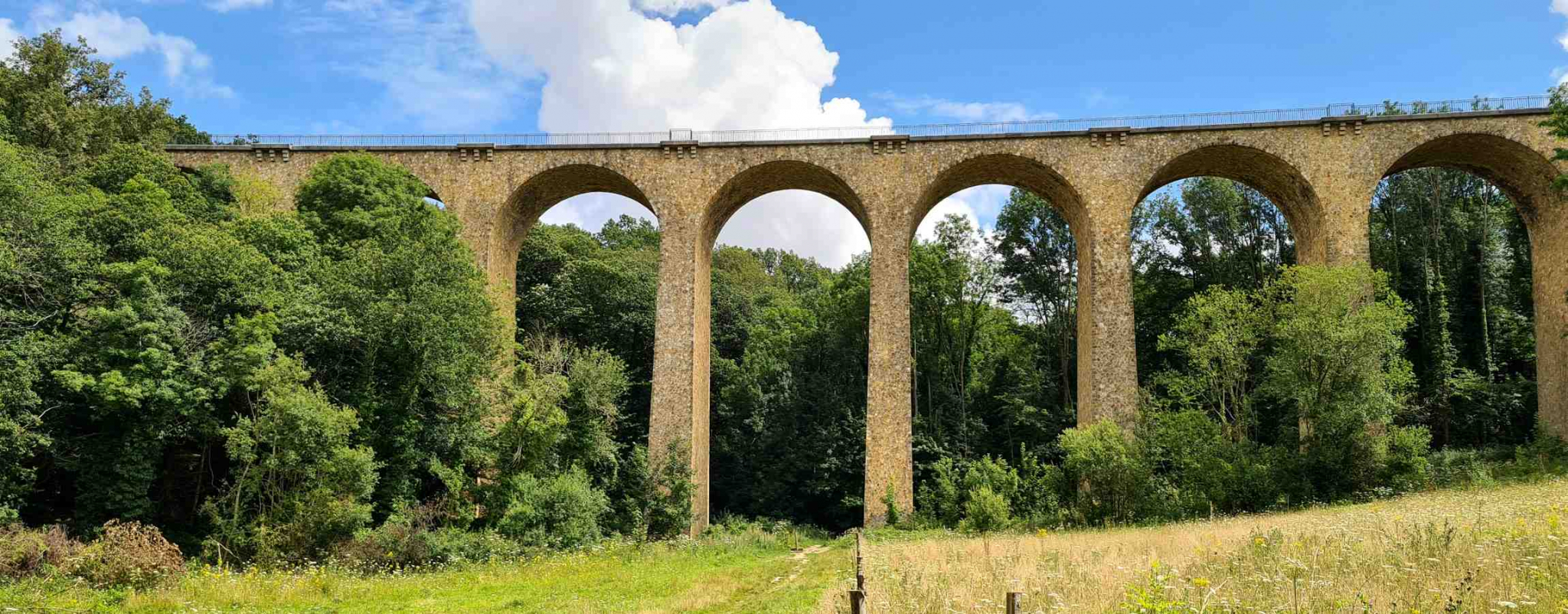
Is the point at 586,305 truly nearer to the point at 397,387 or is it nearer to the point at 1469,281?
the point at 397,387

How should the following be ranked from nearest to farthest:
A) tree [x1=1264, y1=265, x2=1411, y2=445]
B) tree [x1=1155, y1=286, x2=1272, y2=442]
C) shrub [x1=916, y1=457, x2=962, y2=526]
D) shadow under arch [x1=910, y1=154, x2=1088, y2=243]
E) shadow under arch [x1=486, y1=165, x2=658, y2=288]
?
tree [x1=1264, y1=265, x2=1411, y2=445], tree [x1=1155, y1=286, x2=1272, y2=442], shrub [x1=916, y1=457, x2=962, y2=526], shadow under arch [x1=910, y1=154, x2=1088, y2=243], shadow under arch [x1=486, y1=165, x2=658, y2=288]

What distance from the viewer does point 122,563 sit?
13133 mm

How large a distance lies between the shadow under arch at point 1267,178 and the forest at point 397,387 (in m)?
2.73

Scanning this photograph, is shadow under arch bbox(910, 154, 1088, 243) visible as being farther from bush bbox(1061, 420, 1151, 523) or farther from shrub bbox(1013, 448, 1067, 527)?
shrub bbox(1013, 448, 1067, 527)

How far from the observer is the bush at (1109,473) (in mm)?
19000

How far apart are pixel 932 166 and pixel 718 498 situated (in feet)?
50.1

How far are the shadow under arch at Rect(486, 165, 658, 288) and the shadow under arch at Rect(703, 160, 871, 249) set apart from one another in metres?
1.88

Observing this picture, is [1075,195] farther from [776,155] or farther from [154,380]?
[154,380]

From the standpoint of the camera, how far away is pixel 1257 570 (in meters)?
7.17

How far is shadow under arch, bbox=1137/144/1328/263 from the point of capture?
23047 millimetres

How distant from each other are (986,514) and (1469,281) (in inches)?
820

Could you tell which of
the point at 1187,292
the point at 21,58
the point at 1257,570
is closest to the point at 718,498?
the point at 1187,292

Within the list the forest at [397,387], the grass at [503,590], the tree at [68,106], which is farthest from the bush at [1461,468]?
the tree at [68,106]

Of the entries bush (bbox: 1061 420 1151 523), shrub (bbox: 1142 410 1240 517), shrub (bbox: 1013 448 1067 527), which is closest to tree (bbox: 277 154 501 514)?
shrub (bbox: 1013 448 1067 527)
